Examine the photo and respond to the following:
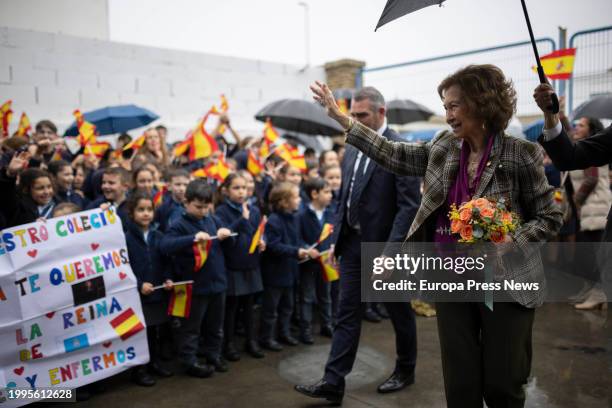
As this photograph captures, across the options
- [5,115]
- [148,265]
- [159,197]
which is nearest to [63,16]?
[5,115]

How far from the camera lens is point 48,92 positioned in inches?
366

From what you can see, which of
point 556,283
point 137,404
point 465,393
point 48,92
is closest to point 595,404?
point 465,393

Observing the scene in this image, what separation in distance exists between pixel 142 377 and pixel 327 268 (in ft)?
6.64

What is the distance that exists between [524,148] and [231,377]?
2.98 meters

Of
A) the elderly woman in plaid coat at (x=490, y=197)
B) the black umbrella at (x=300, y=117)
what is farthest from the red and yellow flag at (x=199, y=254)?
the black umbrella at (x=300, y=117)

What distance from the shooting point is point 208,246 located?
4.67 meters

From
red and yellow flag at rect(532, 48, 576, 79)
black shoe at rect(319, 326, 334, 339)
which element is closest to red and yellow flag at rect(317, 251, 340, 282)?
black shoe at rect(319, 326, 334, 339)

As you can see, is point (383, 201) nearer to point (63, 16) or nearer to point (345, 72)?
point (63, 16)

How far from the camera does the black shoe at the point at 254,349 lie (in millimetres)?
5004

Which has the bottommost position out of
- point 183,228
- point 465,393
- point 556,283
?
point 556,283

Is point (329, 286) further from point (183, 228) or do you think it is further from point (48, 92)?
point (48, 92)

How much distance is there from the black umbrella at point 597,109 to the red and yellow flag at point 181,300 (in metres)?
4.61

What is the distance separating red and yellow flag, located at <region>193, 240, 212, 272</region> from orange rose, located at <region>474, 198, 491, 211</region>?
2.65 metres

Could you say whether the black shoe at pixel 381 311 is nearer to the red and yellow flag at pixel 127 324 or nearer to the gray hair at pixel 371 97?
the red and yellow flag at pixel 127 324
